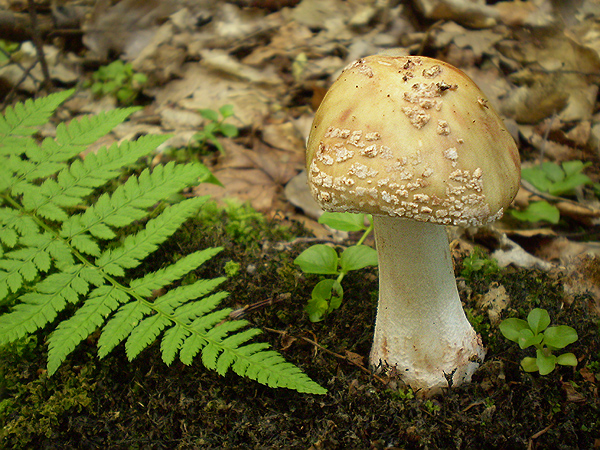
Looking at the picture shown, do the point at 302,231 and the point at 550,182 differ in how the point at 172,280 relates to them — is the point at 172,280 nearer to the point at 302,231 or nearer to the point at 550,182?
the point at 302,231

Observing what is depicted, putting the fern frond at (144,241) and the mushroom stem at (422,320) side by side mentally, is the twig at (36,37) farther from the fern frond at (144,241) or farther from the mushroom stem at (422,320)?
the mushroom stem at (422,320)

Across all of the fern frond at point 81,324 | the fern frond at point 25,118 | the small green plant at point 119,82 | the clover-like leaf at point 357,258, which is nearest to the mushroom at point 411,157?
the clover-like leaf at point 357,258

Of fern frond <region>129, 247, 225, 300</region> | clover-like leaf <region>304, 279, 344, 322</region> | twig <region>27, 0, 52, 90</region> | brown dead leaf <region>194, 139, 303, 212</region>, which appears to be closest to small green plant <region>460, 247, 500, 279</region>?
clover-like leaf <region>304, 279, 344, 322</region>

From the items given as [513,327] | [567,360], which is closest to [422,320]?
[513,327]

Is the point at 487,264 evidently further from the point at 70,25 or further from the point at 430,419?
the point at 70,25

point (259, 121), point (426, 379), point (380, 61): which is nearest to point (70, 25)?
point (259, 121)

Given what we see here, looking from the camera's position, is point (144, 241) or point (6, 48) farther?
point (6, 48)
